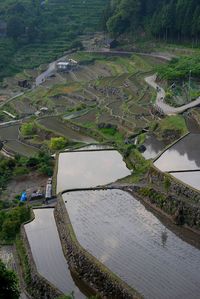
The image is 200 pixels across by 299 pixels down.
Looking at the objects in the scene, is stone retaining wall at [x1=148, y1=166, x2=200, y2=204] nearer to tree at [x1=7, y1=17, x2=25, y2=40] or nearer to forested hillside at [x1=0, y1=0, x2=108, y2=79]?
forested hillside at [x1=0, y1=0, x2=108, y2=79]

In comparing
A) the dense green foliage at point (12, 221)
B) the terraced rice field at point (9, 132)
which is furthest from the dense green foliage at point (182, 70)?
the dense green foliage at point (12, 221)

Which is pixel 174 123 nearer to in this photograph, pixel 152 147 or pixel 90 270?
pixel 152 147

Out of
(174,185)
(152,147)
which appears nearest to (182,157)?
(174,185)

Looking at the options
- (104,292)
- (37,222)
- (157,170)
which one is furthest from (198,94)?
(104,292)

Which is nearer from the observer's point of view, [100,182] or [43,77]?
[100,182]

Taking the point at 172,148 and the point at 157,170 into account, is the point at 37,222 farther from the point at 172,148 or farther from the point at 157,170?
the point at 172,148

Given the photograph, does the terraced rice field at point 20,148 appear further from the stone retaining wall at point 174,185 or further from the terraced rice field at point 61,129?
the stone retaining wall at point 174,185
